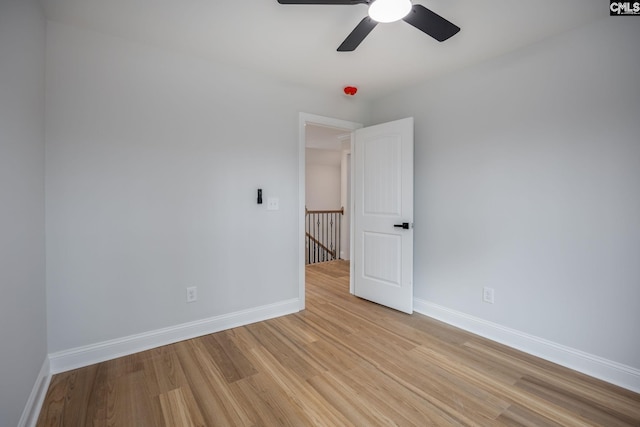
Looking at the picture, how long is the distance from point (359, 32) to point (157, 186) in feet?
6.02

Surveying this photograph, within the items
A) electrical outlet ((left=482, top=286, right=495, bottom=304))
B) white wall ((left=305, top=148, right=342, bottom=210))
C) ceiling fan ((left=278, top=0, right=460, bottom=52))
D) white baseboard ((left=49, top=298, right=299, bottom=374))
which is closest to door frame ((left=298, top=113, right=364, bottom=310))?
white baseboard ((left=49, top=298, right=299, bottom=374))

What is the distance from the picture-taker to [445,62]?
2.54 meters

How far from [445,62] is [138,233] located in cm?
289

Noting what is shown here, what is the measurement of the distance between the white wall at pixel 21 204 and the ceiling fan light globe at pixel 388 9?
64.9 inches

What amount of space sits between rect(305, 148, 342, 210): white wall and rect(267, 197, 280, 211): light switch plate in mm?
4564

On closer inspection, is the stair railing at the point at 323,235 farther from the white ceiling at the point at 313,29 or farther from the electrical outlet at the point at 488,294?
the white ceiling at the point at 313,29

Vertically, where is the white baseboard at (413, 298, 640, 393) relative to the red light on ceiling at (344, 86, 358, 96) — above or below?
below

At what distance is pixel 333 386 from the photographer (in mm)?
1853

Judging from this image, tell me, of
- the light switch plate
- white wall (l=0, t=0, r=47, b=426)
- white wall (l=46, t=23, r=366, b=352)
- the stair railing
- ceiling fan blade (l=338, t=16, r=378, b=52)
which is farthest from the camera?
the stair railing

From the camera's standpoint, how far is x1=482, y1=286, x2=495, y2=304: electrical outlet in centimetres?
251

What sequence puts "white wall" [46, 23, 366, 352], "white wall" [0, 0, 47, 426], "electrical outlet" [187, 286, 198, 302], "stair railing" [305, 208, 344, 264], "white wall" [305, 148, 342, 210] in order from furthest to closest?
"white wall" [305, 148, 342, 210], "stair railing" [305, 208, 344, 264], "electrical outlet" [187, 286, 198, 302], "white wall" [46, 23, 366, 352], "white wall" [0, 0, 47, 426]

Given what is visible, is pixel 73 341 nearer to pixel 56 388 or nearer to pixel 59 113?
pixel 56 388

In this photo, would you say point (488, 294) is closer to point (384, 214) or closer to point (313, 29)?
point (384, 214)

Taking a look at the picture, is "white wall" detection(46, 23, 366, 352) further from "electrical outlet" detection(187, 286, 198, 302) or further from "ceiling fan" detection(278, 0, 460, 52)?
"ceiling fan" detection(278, 0, 460, 52)
